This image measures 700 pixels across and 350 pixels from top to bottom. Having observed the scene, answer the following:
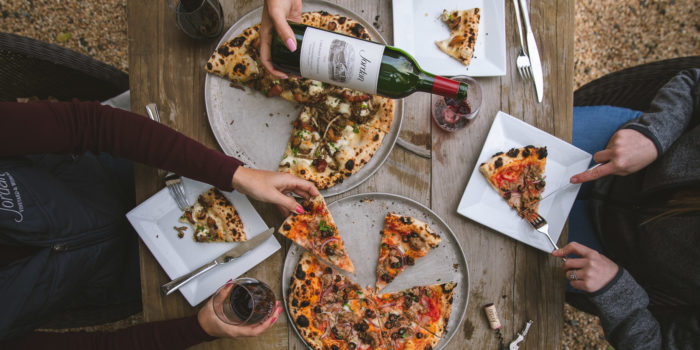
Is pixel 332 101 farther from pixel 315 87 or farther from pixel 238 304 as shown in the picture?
pixel 238 304

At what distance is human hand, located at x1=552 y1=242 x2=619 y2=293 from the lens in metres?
1.60

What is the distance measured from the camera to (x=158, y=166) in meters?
1.52

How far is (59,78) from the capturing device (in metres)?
1.77

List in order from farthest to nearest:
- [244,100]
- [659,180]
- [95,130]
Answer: [244,100] → [659,180] → [95,130]

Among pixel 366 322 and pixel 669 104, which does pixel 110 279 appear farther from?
pixel 669 104

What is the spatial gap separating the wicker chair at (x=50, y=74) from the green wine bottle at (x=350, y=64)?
0.93 m

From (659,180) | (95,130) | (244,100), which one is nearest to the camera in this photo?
(95,130)

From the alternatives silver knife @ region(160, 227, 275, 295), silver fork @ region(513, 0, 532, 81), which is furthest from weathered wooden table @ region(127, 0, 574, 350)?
silver knife @ region(160, 227, 275, 295)

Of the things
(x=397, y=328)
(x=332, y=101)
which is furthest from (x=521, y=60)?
(x=397, y=328)

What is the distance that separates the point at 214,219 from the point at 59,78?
982 mm

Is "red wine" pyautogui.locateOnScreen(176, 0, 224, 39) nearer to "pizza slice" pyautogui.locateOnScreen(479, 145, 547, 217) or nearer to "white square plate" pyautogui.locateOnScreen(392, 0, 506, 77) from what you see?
"white square plate" pyautogui.locateOnScreen(392, 0, 506, 77)

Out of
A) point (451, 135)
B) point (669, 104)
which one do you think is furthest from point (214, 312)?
point (669, 104)

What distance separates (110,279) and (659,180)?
7.79ft

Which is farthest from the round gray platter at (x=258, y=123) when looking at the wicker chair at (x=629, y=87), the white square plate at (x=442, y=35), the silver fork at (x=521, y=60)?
the wicker chair at (x=629, y=87)
